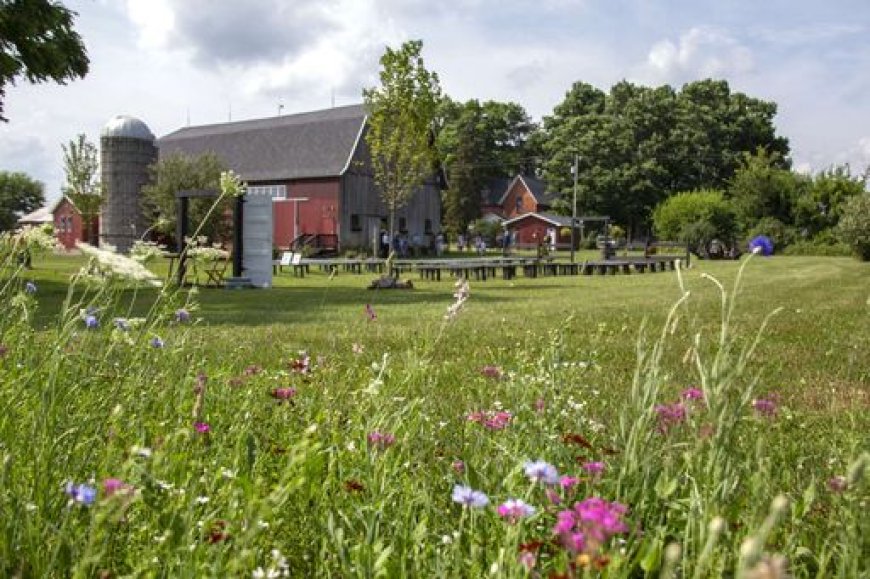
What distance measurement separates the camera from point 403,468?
2420 millimetres

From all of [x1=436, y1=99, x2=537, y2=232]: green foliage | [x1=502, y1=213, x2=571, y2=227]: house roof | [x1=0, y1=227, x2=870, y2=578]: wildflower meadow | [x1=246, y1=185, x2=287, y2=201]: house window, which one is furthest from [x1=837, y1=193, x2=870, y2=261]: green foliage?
[x1=436, y1=99, x2=537, y2=232]: green foliage

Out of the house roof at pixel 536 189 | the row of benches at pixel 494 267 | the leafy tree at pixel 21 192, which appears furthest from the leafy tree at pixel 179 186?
the leafy tree at pixel 21 192

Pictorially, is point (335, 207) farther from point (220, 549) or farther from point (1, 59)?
point (220, 549)

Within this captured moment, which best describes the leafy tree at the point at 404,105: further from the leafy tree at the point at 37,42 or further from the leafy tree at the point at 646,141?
the leafy tree at the point at 646,141

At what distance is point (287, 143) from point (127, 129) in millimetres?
10147

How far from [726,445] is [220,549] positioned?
108cm

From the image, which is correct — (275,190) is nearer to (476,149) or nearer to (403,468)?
(476,149)

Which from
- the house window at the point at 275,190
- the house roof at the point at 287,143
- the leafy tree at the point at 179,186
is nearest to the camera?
the leafy tree at the point at 179,186

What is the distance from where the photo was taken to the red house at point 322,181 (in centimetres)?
4788

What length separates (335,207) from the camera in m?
47.6

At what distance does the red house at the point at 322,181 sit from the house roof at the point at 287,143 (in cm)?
6

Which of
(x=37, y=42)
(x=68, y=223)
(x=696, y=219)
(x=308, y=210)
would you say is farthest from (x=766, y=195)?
(x=68, y=223)

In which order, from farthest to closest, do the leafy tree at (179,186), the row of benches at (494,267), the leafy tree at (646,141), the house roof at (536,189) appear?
the house roof at (536,189), the leafy tree at (646,141), the leafy tree at (179,186), the row of benches at (494,267)

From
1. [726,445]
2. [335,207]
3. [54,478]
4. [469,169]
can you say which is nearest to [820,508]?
[726,445]
